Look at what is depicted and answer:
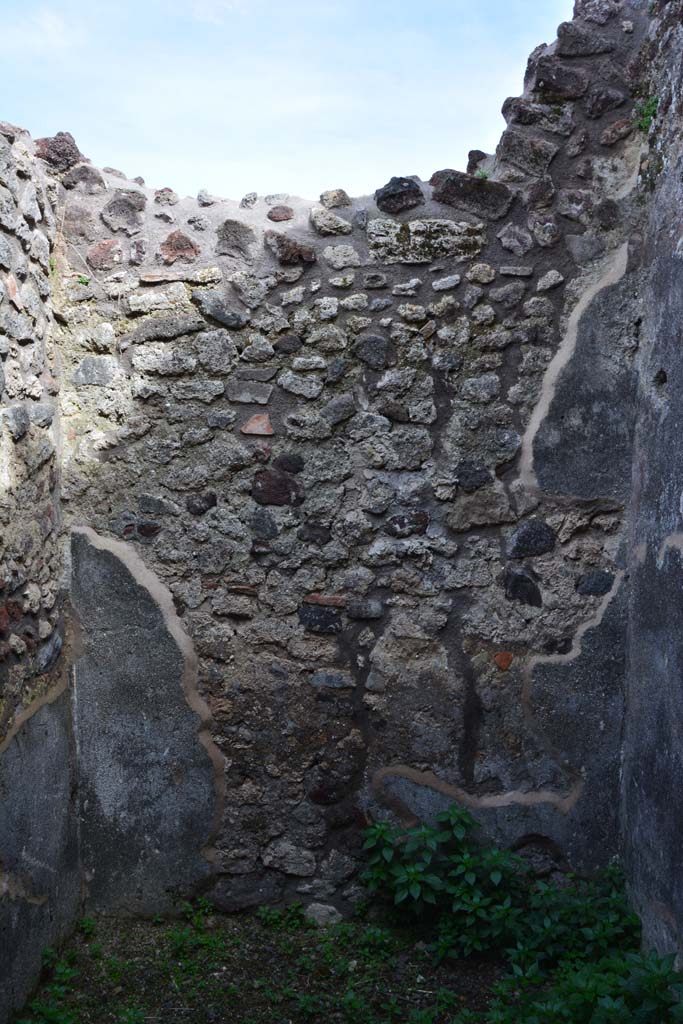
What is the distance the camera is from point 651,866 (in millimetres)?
2570

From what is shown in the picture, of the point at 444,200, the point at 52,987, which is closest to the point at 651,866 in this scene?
the point at 52,987

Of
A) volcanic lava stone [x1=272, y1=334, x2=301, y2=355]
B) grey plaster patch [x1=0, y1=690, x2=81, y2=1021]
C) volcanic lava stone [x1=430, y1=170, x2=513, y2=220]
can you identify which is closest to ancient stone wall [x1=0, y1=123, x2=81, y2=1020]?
grey plaster patch [x1=0, y1=690, x2=81, y2=1021]

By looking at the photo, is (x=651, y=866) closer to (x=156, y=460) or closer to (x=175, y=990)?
(x=175, y=990)

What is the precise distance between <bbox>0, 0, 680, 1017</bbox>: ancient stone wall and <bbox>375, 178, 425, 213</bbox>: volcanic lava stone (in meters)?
0.10

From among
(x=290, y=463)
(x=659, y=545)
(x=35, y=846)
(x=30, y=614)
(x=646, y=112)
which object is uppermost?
(x=646, y=112)

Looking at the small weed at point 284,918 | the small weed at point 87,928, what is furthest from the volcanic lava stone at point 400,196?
the small weed at point 87,928

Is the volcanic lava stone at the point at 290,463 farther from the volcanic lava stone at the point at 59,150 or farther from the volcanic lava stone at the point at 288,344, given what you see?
the volcanic lava stone at the point at 59,150

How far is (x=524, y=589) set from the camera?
2.98 metres

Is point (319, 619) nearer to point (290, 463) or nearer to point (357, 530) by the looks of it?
point (357, 530)

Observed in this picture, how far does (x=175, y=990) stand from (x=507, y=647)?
4.92 ft

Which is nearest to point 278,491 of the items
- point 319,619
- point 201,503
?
point 201,503

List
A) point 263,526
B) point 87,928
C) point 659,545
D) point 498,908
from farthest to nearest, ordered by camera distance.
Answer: point 263,526 < point 87,928 < point 498,908 < point 659,545

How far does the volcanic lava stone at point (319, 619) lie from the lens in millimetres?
3016

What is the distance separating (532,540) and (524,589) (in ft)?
0.56
